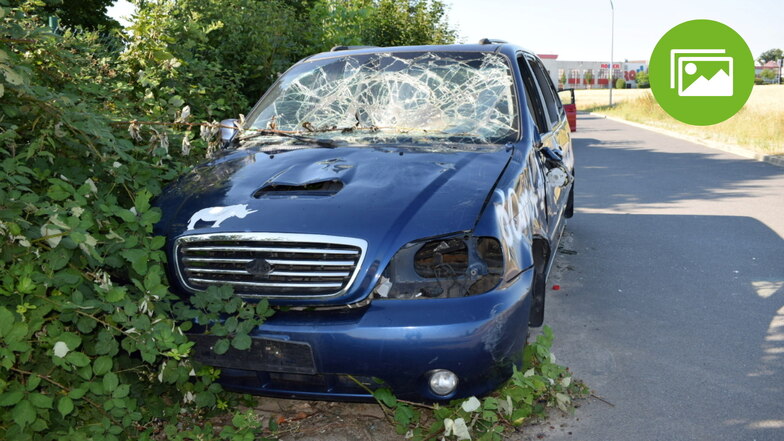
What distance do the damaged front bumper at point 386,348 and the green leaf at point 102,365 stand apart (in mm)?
369

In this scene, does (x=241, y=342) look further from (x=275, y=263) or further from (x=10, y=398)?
(x=10, y=398)

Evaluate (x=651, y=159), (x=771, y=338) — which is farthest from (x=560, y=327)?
(x=651, y=159)

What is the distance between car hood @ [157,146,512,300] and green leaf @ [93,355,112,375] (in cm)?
64

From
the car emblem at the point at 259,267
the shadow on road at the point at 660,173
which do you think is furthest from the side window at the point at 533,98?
the shadow on road at the point at 660,173

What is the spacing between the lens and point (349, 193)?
11.2 feet

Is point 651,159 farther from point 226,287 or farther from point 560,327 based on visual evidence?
point 226,287

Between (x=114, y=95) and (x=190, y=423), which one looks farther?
(x=114, y=95)

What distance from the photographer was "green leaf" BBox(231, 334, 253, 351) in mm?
3025

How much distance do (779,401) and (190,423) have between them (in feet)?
9.50

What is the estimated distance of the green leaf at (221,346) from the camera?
10.1ft

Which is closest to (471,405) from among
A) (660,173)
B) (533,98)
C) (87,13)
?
(533,98)

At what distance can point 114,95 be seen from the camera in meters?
6.23

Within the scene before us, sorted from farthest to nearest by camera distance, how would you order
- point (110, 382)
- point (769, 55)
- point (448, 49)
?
point (769, 55), point (448, 49), point (110, 382)

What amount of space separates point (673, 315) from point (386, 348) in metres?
3.08
